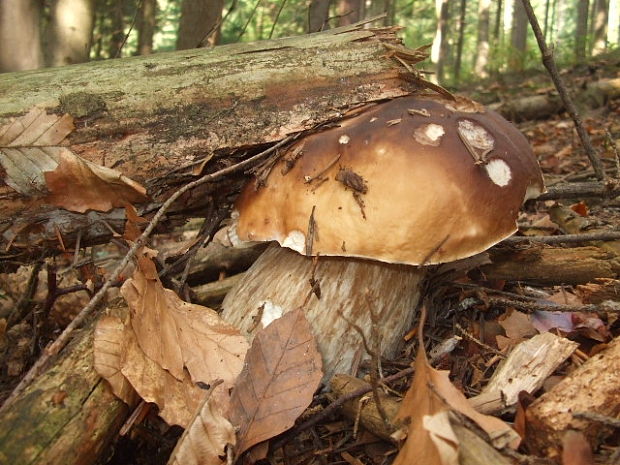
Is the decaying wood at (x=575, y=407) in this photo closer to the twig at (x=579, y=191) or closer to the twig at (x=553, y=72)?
the twig at (x=579, y=191)

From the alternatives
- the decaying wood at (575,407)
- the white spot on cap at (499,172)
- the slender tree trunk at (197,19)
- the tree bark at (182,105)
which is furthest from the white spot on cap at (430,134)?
the slender tree trunk at (197,19)

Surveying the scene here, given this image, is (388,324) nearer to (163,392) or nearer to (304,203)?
(304,203)

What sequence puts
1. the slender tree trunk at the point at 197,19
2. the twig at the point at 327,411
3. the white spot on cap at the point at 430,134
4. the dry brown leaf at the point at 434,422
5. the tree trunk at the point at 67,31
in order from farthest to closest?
the slender tree trunk at the point at 197,19 → the tree trunk at the point at 67,31 → the white spot on cap at the point at 430,134 → the twig at the point at 327,411 → the dry brown leaf at the point at 434,422

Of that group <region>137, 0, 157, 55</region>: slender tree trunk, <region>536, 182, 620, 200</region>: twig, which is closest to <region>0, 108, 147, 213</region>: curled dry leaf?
<region>536, 182, 620, 200</region>: twig

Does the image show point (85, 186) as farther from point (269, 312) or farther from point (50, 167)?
point (269, 312)

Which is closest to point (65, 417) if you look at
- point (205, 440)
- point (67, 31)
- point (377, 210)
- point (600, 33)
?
point (205, 440)

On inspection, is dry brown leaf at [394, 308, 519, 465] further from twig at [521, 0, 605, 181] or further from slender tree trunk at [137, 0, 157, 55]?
slender tree trunk at [137, 0, 157, 55]
